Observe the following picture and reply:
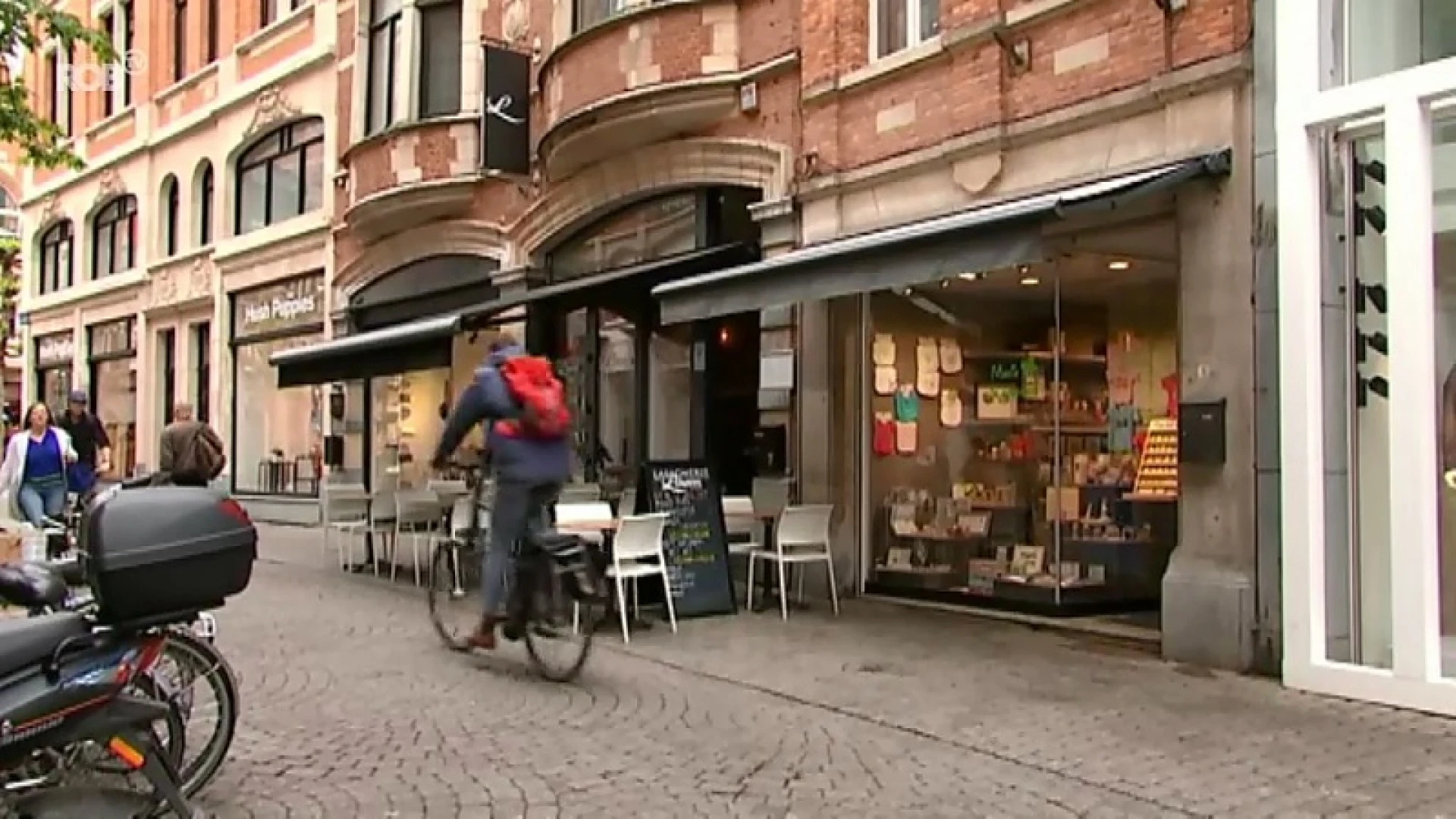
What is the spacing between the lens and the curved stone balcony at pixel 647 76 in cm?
1187

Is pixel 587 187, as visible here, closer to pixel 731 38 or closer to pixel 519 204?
pixel 519 204

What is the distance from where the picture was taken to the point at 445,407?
17312 millimetres

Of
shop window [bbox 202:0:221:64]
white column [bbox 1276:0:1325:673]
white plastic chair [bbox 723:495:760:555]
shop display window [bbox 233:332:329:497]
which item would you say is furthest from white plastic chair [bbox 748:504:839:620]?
shop window [bbox 202:0:221:64]

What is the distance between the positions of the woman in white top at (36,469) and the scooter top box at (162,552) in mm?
8160

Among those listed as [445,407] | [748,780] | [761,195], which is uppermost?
[761,195]

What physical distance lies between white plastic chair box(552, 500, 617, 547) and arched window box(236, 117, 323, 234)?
12.2 metres

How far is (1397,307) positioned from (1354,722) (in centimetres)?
215

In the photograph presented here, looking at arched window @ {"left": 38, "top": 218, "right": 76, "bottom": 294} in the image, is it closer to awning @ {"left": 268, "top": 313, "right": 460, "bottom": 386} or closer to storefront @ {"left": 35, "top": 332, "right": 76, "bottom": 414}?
storefront @ {"left": 35, "top": 332, "right": 76, "bottom": 414}

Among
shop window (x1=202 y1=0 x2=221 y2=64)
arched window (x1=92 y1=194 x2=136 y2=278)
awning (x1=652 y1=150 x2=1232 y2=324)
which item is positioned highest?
shop window (x1=202 y1=0 x2=221 y2=64)

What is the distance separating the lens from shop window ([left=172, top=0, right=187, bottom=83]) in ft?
79.3

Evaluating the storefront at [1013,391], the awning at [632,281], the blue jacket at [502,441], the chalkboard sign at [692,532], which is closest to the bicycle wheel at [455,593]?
the blue jacket at [502,441]

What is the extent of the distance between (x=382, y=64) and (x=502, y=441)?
12390 millimetres

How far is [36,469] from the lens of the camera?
38.1 feet

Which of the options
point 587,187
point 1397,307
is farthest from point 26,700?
point 587,187
